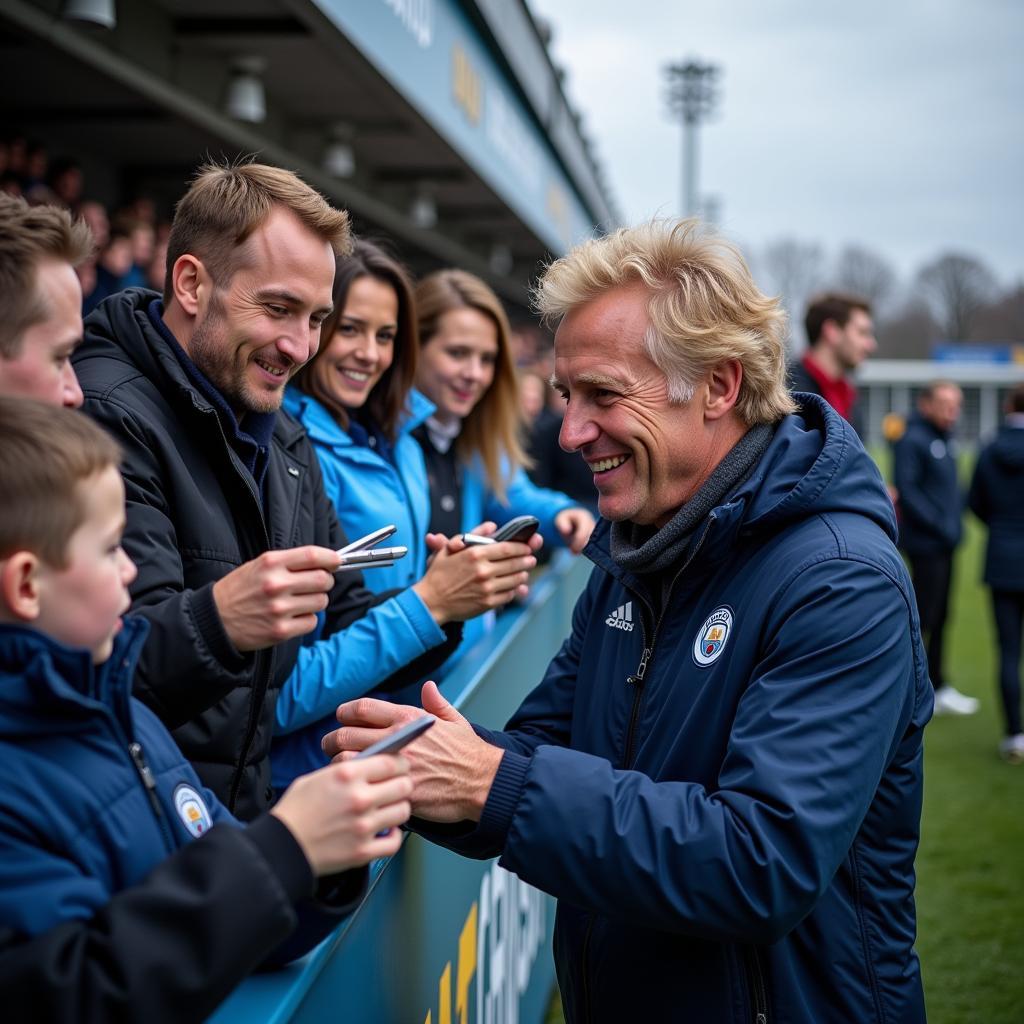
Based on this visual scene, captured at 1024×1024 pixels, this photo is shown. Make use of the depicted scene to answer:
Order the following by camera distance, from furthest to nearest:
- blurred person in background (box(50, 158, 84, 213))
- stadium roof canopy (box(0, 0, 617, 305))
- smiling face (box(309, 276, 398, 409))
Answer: blurred person in background (box(50, 158, 84, 213)) → stadium roof canopy (box(0, 0, 617, 305)) → smiling face (box(309, 276, 398, 409))

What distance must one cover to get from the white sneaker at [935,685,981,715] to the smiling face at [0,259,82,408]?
828cm

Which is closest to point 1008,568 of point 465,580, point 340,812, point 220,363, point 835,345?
point 835,345

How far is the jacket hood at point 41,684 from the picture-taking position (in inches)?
48.9

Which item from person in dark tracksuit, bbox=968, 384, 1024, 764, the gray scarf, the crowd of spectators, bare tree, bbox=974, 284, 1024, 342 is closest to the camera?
the gray scarf

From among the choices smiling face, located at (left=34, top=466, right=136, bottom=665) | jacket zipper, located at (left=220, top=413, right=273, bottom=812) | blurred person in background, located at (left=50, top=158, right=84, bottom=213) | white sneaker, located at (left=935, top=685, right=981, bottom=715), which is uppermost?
blurred person in background, located at (left=50, top=158, right=84, bottom=213)

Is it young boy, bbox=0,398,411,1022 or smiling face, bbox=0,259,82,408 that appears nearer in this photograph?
young boy, bbox=0,398,411,1022

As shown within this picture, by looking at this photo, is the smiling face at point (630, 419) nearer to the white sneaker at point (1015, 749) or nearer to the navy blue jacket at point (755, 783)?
the navy blue jacket at point (755, 783)

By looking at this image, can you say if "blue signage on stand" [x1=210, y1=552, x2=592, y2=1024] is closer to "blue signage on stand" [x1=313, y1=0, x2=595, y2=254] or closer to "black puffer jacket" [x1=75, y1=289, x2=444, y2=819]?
"black puffer jacket" [x1=75, y1=289, x2=444, y2=819]

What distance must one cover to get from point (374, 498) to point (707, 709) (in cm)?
167

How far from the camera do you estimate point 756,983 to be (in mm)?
1815

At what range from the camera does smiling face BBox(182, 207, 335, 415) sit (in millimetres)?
2348

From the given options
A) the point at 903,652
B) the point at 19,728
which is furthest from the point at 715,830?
the point at 19,728

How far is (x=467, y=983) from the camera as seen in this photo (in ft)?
9.00

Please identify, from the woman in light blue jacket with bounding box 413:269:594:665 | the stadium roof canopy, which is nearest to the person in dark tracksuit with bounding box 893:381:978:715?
the stadium roof canopy
